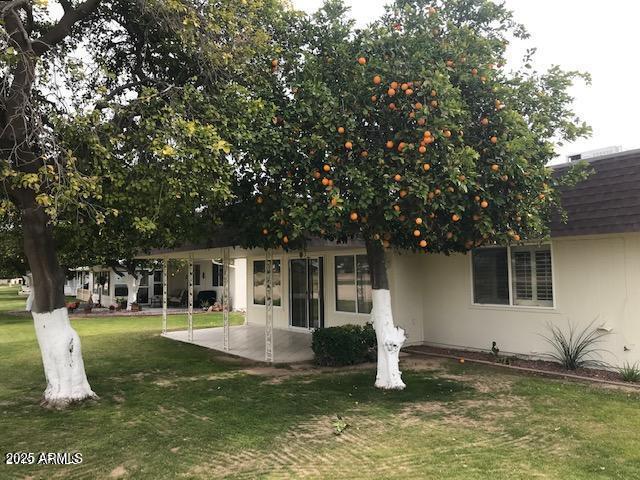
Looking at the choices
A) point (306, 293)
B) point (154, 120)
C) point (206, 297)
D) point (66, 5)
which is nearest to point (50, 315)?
point (154, 120)

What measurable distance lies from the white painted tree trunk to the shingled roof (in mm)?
3442

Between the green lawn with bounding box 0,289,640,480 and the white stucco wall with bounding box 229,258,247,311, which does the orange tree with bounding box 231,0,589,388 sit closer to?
the green lawn with bounding box 0,289,640,480

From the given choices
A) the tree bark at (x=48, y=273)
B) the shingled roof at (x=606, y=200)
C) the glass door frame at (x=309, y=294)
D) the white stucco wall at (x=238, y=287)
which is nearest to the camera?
the tree bark at (x=48, y=273)

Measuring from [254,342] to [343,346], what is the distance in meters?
A: 4.44

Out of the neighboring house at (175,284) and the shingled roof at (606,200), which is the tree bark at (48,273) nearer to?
the shingled roof at (606,200)

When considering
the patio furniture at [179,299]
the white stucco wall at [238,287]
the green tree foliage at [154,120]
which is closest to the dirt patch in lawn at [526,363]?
the green tree foliage at [154,120]

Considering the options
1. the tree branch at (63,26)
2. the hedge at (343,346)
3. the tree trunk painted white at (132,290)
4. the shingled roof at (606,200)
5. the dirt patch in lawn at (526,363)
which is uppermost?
the tree branch at (63,26)

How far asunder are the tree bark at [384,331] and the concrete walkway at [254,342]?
3261 mm

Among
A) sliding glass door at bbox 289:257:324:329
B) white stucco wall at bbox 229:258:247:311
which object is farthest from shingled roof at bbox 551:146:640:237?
white stucco wall at bbox 229:258:247:311

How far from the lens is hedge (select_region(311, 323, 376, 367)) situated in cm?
1016

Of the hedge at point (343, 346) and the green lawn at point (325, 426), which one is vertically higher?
the hedge at point (343, 346)

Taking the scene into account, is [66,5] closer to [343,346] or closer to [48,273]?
[48,273]

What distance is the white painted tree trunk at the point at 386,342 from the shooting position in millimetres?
7984

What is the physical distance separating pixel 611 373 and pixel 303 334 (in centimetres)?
819
